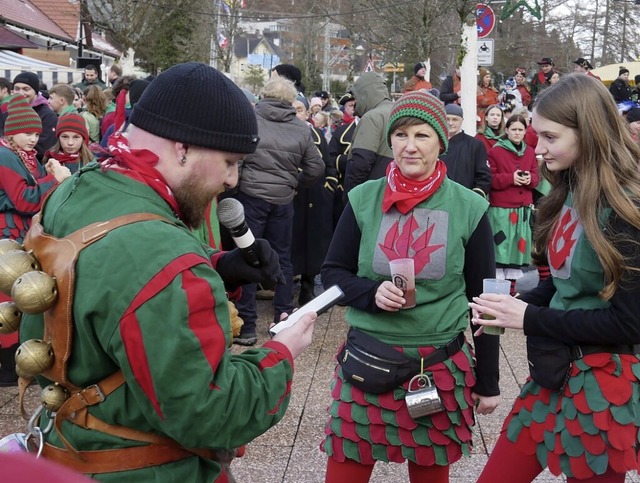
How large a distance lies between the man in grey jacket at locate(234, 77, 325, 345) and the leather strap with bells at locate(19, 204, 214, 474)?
4786 mm

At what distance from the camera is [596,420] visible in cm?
287

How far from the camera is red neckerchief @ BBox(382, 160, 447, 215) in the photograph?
328 centimetres

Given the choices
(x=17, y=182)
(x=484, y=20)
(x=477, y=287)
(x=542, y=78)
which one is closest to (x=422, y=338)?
(x=477, y=287)

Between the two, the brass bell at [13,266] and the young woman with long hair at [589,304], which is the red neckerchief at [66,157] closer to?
the young woman with long hair at [589,304]

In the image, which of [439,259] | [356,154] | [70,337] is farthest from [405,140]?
[356,154]

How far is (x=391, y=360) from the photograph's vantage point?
3195 millimetres

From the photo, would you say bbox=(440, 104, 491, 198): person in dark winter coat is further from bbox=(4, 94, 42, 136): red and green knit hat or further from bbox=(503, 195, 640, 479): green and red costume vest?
bbox=(503, 195, 640, 479): green and red costume vest

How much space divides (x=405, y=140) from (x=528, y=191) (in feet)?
17.6

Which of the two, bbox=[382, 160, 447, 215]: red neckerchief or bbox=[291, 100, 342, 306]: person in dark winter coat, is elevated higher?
bbox=[382, 160, 447, 215]: red neckerchief

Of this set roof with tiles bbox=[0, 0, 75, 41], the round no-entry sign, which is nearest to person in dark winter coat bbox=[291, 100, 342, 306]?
the round no-entry sign

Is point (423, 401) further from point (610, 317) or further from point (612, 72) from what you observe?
point (612, 72)

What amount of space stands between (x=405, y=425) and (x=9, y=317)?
1.65 m

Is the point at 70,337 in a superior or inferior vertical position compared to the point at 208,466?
superior

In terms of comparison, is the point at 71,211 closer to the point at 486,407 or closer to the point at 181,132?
the point at 181,132
